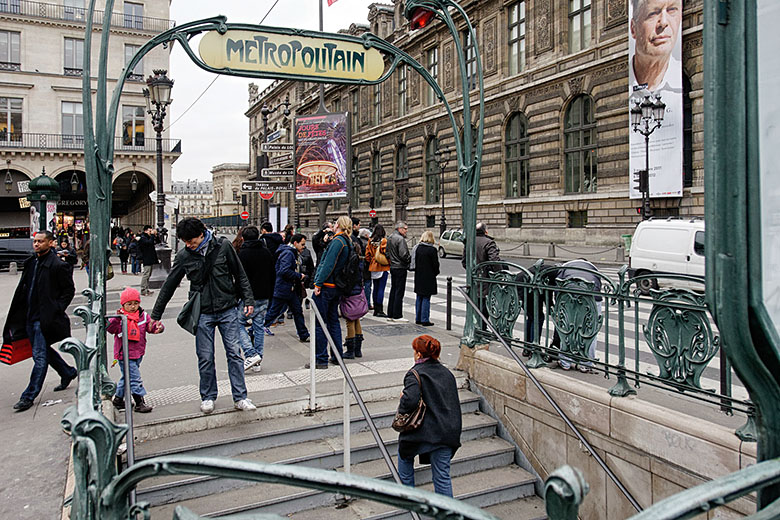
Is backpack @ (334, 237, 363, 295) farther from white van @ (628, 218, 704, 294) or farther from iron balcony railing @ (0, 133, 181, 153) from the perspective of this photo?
iron balcony railing @ (0, 133, 181, 153)

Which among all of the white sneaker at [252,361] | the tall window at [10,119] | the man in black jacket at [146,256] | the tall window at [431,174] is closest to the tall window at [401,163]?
the tall window at [431,174]

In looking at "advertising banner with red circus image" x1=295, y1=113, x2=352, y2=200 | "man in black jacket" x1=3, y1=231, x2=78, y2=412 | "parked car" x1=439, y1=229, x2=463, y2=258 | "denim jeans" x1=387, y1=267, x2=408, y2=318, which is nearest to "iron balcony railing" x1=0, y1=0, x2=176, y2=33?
"parked car" x1=439, y1=229, x2=463, y2=258

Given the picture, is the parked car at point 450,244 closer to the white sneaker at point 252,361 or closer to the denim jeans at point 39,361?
the white sneaker at point 252,361

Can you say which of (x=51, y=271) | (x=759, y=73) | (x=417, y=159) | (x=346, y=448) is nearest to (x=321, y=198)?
(x=51, y=271)

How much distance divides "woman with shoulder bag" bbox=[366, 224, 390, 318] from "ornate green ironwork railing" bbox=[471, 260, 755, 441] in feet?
11.8

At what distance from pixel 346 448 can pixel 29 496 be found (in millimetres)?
2531

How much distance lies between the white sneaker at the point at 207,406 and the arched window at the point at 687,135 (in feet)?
78.8

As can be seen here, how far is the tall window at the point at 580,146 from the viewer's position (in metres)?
29.5

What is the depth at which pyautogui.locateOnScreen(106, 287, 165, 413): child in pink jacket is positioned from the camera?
234 inches

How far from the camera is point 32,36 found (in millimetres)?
39375

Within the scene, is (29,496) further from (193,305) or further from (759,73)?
(759,73)

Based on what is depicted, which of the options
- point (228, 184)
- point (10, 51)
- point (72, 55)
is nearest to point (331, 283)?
point (72, 55)

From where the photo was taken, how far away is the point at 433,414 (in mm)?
4789

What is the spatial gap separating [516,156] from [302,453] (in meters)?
31.5
